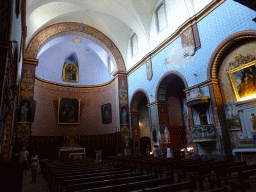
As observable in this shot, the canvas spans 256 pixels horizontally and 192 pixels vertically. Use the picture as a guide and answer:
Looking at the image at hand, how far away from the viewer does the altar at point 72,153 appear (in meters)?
14.0

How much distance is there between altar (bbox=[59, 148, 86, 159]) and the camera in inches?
552

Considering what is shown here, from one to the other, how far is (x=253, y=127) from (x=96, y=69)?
56.4 feet

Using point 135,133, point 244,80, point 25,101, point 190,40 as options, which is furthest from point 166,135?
point 25,101

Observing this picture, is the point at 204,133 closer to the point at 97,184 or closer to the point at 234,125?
the point at 234,125

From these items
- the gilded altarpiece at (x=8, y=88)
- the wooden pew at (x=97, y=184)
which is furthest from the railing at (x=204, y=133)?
the gilded altarpiece at (x=8, y=88)

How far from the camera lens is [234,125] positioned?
8.10m

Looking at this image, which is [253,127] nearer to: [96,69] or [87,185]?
[87,185]

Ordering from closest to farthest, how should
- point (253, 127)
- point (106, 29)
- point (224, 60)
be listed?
point (253, 127) → point (224, 60) → point (106, 29)

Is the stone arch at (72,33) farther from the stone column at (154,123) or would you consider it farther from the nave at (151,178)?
the nave at (151,178)

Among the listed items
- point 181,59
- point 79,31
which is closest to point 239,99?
point 181,59

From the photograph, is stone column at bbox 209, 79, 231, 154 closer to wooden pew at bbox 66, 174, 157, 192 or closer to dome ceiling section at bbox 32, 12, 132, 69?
wooden pew at bbox 66, 174, 157, 192

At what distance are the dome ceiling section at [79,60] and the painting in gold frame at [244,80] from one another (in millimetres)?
13327

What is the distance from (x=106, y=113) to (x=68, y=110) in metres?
3.87

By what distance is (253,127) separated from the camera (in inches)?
287
